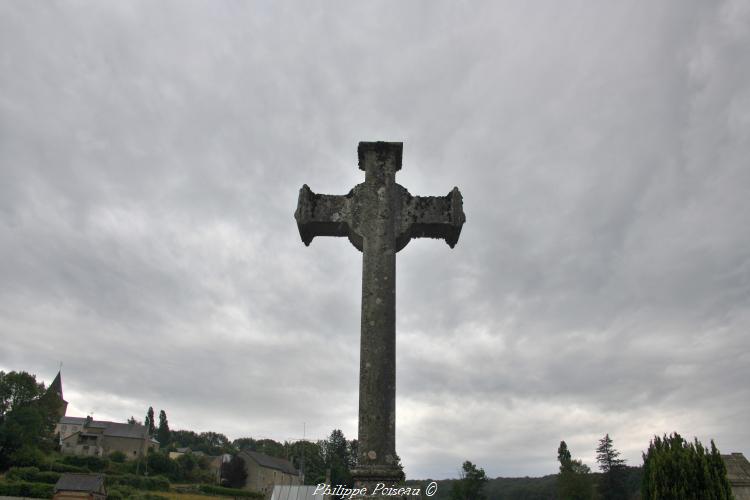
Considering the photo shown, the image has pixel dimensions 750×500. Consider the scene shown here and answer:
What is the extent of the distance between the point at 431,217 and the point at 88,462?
3432 inches

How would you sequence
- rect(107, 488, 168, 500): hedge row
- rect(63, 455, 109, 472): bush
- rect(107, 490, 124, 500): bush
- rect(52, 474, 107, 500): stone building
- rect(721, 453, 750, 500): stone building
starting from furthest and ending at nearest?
rect(63, 455, 109, 472): bush < rect(107, 490, 124, 500): bush < rect(107, 488, 168, 500): hedge row < rect(52, 474, 107, 500): stone building < rect(721, 453, 750, 500): stone building

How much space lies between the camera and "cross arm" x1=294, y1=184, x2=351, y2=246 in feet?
21.2

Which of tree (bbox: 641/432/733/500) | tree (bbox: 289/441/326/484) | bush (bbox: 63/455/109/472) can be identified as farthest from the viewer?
tree (bbox: 289/441/326/484)

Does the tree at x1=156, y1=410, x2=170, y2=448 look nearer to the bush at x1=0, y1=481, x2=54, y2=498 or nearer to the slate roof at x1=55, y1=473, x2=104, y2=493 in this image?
the bush at x1=0, y1=481, x2=54, y2=498

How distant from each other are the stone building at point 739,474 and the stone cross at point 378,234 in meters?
15.6

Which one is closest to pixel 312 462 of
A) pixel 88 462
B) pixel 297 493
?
pixel 88 462

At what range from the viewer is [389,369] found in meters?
5.51

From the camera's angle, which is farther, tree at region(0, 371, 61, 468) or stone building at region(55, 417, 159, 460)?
stone building at region(55, 417, 159, 460)

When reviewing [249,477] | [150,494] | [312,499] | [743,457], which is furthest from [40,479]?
[743,457]

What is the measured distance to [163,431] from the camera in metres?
120

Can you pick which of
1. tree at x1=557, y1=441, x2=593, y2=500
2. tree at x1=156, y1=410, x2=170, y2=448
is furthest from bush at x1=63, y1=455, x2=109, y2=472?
tree at x1=557, y1=441, x2=593, y2=500

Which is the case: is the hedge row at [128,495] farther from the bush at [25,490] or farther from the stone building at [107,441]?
the stone building at [107,441]

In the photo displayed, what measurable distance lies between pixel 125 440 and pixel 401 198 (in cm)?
10766

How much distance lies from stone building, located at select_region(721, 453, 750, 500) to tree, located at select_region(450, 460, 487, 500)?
188ft
